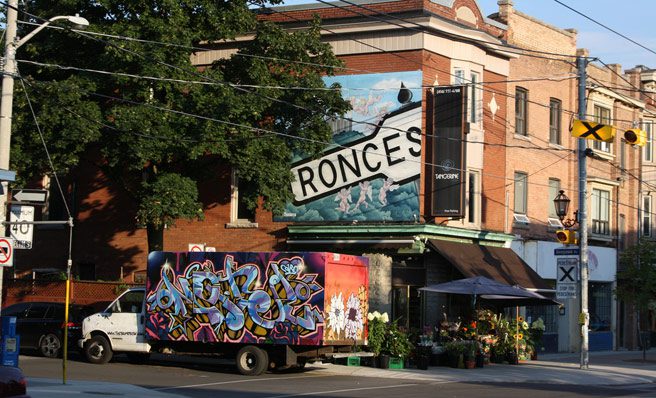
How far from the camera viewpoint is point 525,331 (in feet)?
115

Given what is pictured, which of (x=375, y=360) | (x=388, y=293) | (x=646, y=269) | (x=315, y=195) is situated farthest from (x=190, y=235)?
(x=646, y=269)

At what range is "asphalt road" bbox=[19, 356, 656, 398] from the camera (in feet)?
72.4

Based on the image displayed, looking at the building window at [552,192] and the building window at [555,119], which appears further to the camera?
the building window at [555,119]

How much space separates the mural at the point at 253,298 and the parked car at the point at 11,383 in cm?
1346

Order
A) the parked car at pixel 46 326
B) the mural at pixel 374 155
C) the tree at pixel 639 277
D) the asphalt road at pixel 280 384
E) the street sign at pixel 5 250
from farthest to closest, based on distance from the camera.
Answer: the tree at pixel 639 277 → the mural at pixel 374 155 → the parked car at pixel 46 326 → the asphalt road at pixel 280 384 → the street sign at pixel 5 250

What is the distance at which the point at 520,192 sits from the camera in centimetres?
3900

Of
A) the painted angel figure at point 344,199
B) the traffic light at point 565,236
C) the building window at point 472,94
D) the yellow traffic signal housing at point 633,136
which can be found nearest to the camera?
the yellow traffic signal housing at point 633,136

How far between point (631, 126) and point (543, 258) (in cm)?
1028

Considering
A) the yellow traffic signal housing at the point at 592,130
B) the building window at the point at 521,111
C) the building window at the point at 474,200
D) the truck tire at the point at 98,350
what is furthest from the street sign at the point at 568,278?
the truck tire at the point at 98,350

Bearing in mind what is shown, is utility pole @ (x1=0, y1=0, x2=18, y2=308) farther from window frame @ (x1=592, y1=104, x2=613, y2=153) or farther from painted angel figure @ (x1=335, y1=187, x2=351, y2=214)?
window frame @ (x1=592, y1=104, x2=613, y2=153)

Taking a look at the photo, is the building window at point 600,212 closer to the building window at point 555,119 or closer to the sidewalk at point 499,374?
the building window at point 555,119

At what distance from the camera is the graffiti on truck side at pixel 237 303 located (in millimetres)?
25594

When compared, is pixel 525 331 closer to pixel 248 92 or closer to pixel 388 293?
pixel 388 293

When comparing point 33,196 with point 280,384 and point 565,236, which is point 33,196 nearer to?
Answer: point 280,384
